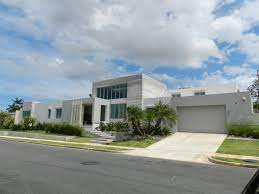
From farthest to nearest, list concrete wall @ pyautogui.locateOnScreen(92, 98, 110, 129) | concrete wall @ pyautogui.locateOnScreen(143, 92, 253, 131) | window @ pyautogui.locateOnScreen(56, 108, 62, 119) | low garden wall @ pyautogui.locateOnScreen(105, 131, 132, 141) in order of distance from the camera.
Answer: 1. window @ pyautogui.locateOnScreen(56, 108, 62, 119)
2. concrete wall @ pyautogui.locateOnScreen(92, 98, 110, 129)
3. low garden wall @ pyautogui.locateOnScreen(105, 131, 132, 141)
4. concrete wall @ pyautogui.locateOnScreen(143, 92, 253, 131)

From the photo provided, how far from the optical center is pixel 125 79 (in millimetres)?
32531

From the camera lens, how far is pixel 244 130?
20750mm

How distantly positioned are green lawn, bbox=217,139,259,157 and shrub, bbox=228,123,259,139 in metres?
1.90

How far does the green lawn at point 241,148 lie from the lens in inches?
571

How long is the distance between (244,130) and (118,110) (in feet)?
55.7

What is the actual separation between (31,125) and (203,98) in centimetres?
2718

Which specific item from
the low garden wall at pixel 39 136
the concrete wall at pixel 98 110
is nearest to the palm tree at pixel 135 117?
the low garden wall at pixel 39 136

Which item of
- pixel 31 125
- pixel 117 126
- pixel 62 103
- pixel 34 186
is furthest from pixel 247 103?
pixel 31 125

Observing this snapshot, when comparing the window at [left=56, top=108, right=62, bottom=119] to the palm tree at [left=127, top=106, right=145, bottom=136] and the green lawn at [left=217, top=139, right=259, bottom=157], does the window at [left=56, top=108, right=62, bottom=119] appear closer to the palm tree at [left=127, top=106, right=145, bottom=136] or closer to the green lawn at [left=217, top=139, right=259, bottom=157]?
the palm tree at [left=127, top=106, right=145, bottom=136]

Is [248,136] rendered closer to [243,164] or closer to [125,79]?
[243,164]

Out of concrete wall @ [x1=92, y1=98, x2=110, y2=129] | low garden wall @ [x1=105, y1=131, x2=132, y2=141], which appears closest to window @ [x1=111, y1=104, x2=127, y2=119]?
concrete wall @ [x1=92, y1=98, x2=110, y2=129]

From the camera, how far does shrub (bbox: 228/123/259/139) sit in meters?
20.2

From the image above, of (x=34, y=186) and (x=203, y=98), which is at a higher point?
(x=203, y=98)

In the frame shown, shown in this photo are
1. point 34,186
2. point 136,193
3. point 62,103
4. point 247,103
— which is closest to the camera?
point 136,193
